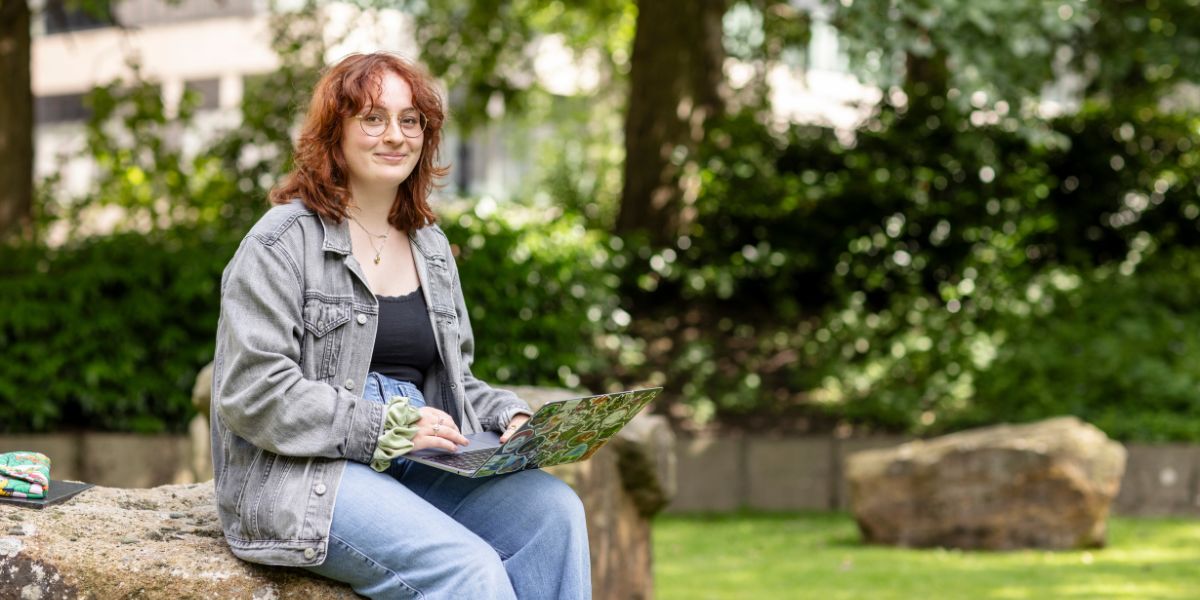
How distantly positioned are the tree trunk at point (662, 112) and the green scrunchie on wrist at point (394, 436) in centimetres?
865

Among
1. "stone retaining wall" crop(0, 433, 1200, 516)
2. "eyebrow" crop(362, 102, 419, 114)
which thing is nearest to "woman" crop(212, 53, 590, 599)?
"eyebrow" crop(362, 102, 419, 114)

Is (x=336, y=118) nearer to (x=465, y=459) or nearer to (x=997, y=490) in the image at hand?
(x=465, y=459)

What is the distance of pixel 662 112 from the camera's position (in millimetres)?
11891

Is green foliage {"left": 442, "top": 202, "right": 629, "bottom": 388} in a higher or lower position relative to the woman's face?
lower

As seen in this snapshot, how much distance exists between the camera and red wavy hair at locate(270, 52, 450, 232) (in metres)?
3.38

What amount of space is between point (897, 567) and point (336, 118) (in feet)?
15.2

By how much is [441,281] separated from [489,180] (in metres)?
21.8

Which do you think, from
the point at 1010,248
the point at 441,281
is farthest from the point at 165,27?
the point at 441,281

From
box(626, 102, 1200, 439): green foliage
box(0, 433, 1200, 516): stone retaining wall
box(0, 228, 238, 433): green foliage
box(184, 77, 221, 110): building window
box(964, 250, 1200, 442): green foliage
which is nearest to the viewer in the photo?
box(0, 228, 238, 433): green foliage

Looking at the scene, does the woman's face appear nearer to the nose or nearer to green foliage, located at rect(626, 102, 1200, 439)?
the nose

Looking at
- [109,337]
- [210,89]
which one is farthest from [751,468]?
[210,89]

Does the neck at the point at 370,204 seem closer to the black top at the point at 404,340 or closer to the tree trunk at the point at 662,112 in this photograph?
the black top at the point at 404,340

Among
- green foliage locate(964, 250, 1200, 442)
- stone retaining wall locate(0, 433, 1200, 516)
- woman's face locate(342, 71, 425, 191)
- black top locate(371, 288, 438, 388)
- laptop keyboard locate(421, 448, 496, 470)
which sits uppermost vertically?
woman's face locate(342, 71, 425, 191)

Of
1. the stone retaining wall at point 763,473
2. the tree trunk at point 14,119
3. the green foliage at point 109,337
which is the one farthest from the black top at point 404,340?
the tree trunk at point 14,119
